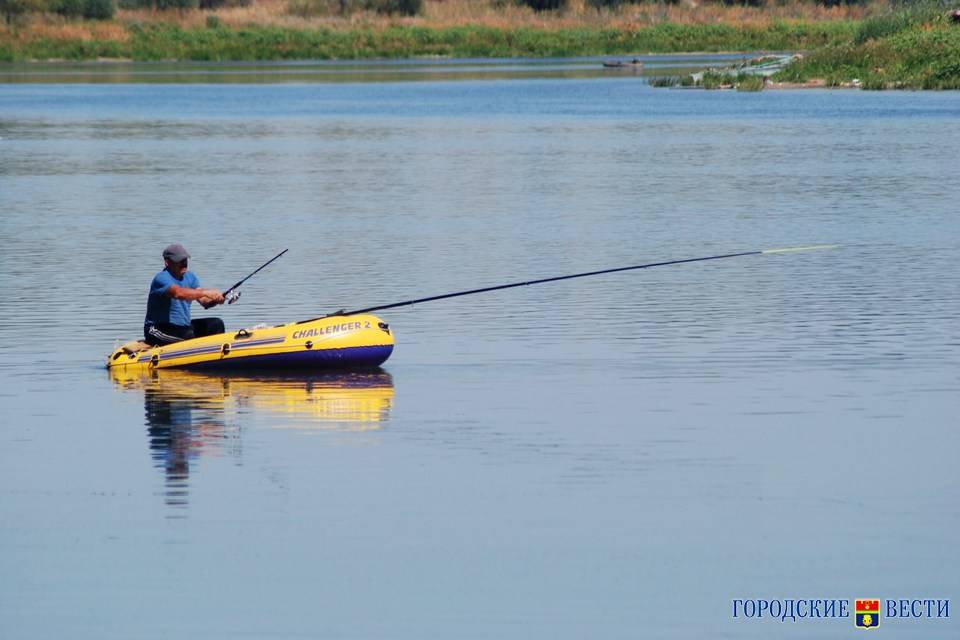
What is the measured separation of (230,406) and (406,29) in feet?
291

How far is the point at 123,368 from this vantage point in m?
18.4

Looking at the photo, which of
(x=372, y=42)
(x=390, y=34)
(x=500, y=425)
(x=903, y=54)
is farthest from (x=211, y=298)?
(x=372, y=42)

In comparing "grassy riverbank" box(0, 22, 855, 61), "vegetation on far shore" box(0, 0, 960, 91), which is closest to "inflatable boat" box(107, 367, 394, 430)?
"vegetation on far shore" box(0, 0, 960, 91)

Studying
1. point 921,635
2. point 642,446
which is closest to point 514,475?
point 642,446

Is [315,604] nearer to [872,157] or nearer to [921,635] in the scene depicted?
[921,635]

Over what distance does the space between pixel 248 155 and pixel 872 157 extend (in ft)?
51.1

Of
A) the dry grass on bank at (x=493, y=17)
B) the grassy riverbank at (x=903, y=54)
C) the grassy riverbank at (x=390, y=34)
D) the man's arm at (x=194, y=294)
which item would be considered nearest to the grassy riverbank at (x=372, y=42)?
the grassy riverbank at (x=390, y=34)

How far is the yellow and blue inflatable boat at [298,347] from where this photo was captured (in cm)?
1784

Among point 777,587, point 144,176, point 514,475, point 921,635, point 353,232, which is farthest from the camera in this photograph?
point 144,176

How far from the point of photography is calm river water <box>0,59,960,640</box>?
1141 centimetres

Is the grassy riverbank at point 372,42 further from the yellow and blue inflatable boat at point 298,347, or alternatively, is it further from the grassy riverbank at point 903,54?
the yellow and blue inflatable boat at point 298,347

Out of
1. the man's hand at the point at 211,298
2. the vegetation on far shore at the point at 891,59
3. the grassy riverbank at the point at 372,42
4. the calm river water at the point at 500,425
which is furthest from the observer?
the grassy riverbank at the point at 372,42

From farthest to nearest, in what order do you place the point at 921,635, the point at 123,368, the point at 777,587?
the point at 123,368
the point at 777,587
the point at 921,635

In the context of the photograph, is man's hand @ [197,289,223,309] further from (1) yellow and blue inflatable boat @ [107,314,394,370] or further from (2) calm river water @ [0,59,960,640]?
(2) calm river water @ [0,59,960,640]
